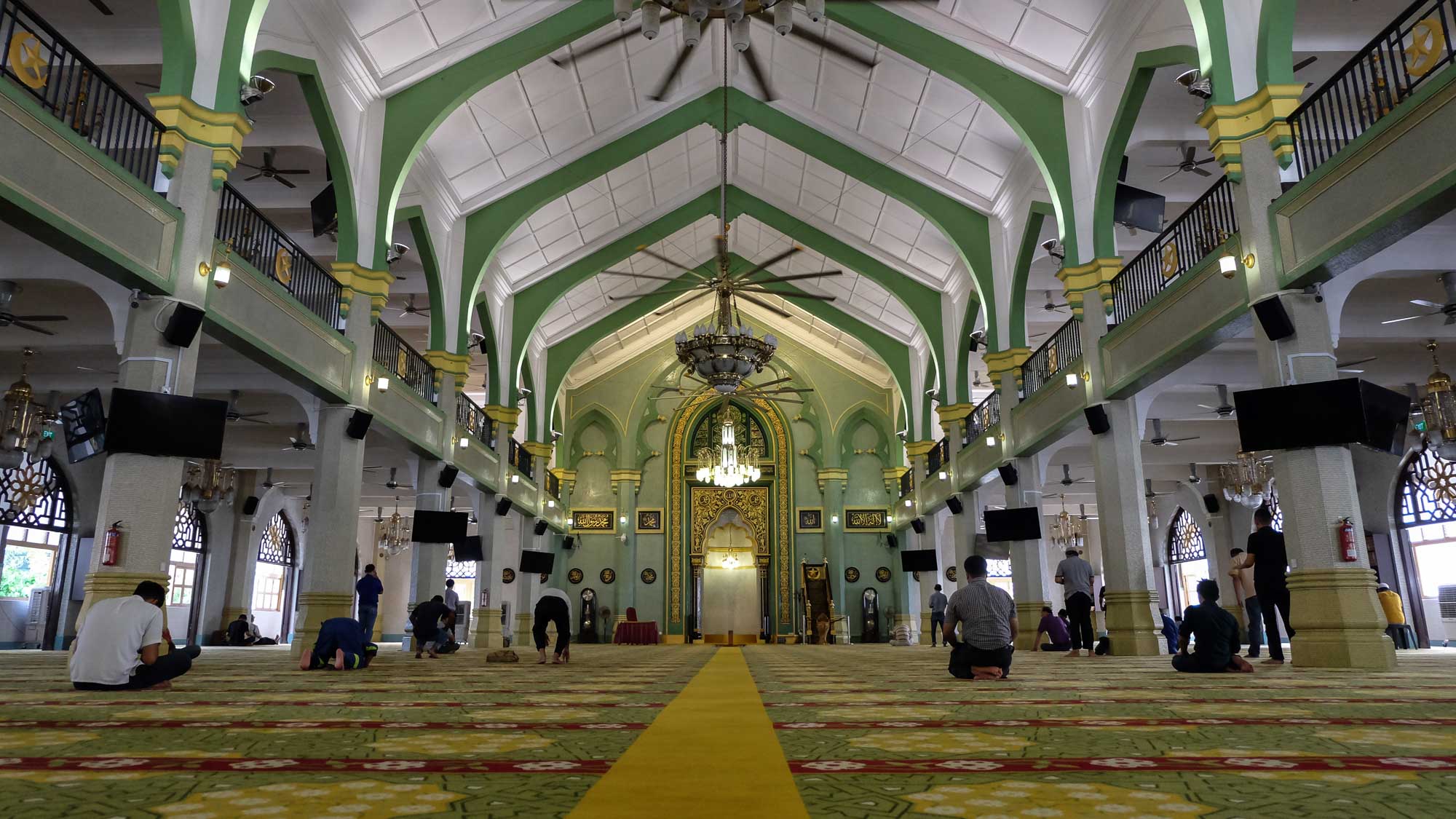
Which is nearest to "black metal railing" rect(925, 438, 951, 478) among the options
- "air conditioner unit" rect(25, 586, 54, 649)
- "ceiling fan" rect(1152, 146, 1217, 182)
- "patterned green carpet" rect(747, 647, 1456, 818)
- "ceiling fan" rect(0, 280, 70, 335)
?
"ceiling fan" rect(1152, 146, 1217, 182)

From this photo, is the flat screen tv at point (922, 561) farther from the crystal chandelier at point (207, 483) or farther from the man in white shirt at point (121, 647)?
the man in white shirt at point (121, 647)

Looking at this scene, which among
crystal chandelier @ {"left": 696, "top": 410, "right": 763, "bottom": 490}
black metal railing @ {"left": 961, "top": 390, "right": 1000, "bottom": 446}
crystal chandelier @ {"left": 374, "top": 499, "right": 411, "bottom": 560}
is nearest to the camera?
black metal railing @ {"left": 961, "top": 390, "right": 1000, "bottom": 446}

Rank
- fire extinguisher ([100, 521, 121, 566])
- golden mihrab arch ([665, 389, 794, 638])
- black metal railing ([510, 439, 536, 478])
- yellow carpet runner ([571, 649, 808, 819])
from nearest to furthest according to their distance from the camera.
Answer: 1. yellow carpet runner ([571, 649, 808, 819])
2. fire extinguisher ([100, 521, 121, 566])
3. black metal railing ([510, 439, 536, 478])
4. golden mihrab arch ([665, 389, 794, 638])

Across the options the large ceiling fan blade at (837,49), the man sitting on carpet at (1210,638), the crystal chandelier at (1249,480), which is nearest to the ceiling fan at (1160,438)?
the crystal chandelier at (1249,480)

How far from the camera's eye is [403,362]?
12625 mm

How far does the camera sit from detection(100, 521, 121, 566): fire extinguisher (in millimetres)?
6078

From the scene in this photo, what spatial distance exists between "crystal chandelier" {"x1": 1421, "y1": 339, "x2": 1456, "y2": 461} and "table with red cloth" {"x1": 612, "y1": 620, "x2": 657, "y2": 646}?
14186 millimetres

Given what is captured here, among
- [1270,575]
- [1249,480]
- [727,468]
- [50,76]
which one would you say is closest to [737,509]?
[727,468]

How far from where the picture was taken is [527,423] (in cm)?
1975

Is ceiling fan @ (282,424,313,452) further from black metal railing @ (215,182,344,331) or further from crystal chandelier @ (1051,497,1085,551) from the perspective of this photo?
crystal chandelier @ (1051,497,1085,551)

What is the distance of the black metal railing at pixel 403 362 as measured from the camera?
1128 centimetres

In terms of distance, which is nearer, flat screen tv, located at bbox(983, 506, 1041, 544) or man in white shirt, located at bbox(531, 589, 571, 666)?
man in white shirt, located at bbox(531, 589, 571, 666)

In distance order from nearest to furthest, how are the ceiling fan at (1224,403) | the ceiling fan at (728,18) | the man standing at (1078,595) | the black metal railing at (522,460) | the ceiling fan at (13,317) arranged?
the ceiling fan at (728,18) → the ceiling fan at (13,317) → the man standing at (1078,595) → the ceiling fan at (1224,403) → the black metal railing at (522,460)

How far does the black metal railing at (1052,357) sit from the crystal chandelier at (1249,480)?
401cm
